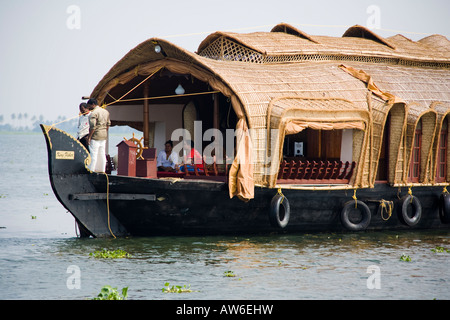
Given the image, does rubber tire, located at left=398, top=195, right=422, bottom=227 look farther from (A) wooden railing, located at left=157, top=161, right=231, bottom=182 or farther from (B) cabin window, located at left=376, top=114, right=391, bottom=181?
(A) wooden railing, located at left=157, top=161, right=231, bottom=182

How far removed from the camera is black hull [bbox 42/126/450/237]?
35.6ft

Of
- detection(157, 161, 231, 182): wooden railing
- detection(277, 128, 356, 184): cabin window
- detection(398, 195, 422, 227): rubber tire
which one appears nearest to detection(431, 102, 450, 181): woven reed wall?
detection(398, 195, 422, 227): rubber tire

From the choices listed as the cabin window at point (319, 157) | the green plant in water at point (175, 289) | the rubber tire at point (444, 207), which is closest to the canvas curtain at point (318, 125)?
the cabin window at point (319, 157)

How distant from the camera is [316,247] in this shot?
11.4 meters

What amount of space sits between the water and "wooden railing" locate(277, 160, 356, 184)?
87cm

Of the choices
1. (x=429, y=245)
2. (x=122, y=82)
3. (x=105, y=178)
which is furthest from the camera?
(x=122, y=82)

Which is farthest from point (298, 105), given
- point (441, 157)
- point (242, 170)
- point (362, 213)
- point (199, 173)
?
point (441, 157)

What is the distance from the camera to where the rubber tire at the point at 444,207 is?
13.4m

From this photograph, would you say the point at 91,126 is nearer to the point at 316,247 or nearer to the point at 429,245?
the point at 316,247

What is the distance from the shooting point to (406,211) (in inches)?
509

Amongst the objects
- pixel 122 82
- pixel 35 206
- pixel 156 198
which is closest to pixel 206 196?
pixel 156 198
